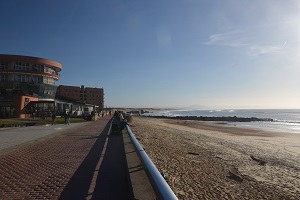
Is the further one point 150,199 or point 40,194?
point 40,194

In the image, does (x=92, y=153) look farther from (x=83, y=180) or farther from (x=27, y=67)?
(x=27, y=67)

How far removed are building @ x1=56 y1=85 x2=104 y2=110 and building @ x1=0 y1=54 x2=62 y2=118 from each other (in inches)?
2672

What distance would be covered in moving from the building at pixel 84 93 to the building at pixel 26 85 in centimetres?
6788

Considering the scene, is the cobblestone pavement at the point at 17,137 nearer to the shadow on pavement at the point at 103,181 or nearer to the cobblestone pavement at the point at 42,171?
the cobblestone pavement at the point at 42,171

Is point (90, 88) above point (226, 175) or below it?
above

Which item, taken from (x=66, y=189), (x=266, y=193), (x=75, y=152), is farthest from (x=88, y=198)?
(x=75, y=152)

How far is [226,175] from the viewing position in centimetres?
921

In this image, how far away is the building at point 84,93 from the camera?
124 metres

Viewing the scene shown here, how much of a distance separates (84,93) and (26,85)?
87157mm

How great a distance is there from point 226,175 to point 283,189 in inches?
68.2

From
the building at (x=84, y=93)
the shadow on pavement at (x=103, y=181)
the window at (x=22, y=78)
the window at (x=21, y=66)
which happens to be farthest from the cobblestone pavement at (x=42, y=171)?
the building at (x=84, y=93)

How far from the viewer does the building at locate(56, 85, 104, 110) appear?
124 meters

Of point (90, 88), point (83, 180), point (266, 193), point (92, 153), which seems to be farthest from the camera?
point (90, 88)

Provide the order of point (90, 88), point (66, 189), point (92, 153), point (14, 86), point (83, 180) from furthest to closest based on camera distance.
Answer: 1. point (90, 88)
2. point (14, 86)
3. point (92, 153)
4. point (83, 180)
5. point (66, 189)
